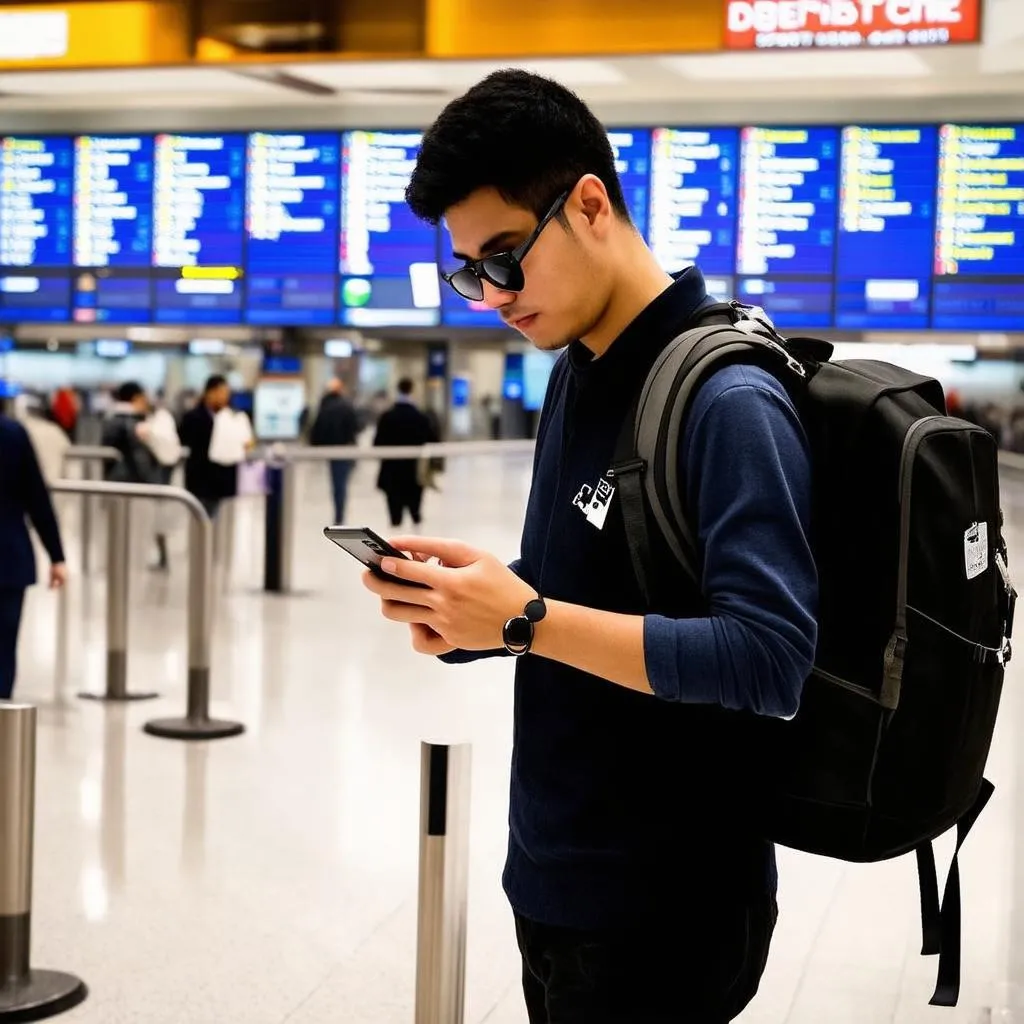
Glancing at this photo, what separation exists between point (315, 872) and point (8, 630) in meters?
1.72

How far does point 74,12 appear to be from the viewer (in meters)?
4.57

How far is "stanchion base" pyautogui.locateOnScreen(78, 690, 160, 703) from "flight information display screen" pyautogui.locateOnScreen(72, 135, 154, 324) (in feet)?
11.5

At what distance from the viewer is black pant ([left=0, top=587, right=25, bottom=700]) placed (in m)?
5.21

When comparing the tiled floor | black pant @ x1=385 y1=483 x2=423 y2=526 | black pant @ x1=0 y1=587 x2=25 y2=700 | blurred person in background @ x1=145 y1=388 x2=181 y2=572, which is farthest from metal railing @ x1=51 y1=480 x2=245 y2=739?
black pant @ x1=385 y1=483 x2=423 y2=526

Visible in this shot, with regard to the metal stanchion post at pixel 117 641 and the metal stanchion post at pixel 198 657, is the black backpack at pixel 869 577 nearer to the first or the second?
the metal stanchion post at pixel 198 657

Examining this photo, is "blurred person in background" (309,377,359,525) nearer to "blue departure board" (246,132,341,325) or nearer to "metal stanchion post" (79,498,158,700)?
"blue departure board" (246,132,341,325)

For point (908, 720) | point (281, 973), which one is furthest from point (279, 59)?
point (908, 720)

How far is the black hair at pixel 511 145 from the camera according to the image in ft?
4.82

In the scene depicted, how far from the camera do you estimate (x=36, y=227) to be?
966cm

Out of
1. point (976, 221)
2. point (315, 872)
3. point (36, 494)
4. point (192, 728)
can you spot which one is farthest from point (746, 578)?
point (976, 221)

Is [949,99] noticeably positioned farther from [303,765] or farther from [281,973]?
[281,973]

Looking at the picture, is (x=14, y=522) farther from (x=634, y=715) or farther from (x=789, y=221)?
(x=789, y=221)

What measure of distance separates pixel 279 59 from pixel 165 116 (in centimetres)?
526

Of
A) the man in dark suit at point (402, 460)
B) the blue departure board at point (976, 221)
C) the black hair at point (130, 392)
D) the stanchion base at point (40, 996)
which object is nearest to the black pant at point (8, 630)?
the stanchion base at point (40, 996)
